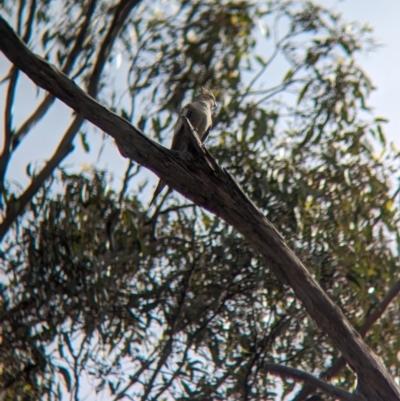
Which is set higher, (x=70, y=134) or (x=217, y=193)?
(x=70, y=134)

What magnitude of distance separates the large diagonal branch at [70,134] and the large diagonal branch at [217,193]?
2.36 meters

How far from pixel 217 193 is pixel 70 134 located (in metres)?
3.05

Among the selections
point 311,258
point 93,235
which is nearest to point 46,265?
point 93,235

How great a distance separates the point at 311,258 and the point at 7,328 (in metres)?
2.27

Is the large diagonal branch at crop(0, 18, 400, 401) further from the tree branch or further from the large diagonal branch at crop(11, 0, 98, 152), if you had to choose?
the large diagonal branch at crop(11, 0, 98, 152)

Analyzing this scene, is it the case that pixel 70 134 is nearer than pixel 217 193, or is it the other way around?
pixel 217 193

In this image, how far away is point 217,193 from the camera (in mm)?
3344

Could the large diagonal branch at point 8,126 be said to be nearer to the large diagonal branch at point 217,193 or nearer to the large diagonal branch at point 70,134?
the large diagonal branch at point 70,134

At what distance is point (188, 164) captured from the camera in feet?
10.9

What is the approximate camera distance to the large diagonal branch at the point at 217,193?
3322 mm

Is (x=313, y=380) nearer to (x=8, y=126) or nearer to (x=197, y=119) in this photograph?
(x=197, y=119)

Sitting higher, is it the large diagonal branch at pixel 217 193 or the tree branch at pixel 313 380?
the large diagonal branch at pixel 217 193

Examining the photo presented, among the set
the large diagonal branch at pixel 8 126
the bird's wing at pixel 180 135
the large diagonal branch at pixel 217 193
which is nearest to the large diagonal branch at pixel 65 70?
the large diagonal branch at pixel 8 126

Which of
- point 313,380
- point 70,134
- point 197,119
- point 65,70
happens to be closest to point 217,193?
point 313,380
